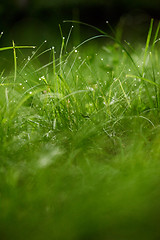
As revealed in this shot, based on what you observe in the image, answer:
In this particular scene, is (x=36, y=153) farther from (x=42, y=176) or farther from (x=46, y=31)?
(x=46, y=31)

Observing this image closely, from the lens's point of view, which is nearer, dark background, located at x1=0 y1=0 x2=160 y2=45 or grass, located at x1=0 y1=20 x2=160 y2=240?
grass, located at x1=0 y1=20 x2=160 y2=240

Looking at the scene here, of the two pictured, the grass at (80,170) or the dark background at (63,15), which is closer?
the grass at (80,170)

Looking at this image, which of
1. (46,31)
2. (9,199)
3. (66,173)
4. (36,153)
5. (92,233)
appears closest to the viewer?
(92,233)

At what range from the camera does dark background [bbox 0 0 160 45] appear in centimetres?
525

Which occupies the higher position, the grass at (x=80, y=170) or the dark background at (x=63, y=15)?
the grass at (x=80, y=170)

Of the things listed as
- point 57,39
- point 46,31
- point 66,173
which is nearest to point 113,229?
point 66,173

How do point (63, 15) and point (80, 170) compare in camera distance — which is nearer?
point (80, 170)

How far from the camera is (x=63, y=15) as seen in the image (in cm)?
572

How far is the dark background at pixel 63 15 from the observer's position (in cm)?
525

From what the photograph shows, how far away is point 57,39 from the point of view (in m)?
4.89

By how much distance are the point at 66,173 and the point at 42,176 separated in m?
0.07

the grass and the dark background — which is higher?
the grass

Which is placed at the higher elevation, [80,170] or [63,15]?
[80,170]

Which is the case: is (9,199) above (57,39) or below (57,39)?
above
